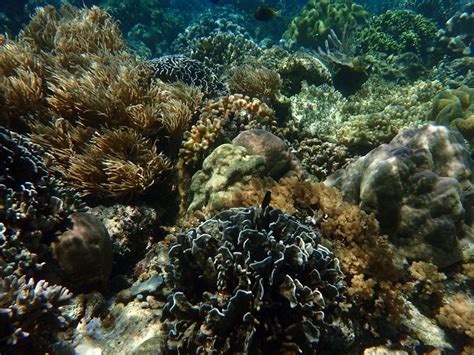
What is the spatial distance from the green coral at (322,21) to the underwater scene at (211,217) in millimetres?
8669

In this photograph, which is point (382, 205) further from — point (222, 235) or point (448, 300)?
point (222, 235)

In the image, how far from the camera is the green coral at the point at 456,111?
21.1 ft

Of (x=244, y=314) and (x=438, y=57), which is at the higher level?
(x=438, y=57)

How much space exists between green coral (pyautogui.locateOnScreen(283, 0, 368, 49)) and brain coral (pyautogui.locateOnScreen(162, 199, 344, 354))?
44.8 feet

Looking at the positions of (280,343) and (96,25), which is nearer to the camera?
(280,343)

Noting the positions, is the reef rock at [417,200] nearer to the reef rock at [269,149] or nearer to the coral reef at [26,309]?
the reef rock at [269,149]

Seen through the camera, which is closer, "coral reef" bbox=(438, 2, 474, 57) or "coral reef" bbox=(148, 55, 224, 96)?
"coral reef" bbox=(148, 55, 224, 96)

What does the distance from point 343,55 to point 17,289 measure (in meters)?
10.3

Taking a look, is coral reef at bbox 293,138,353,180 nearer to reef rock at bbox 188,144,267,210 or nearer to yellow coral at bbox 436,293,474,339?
reef rock at bbox 188,144,267,210

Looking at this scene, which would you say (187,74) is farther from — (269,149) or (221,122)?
(269,149)

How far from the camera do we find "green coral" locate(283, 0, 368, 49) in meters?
14.4

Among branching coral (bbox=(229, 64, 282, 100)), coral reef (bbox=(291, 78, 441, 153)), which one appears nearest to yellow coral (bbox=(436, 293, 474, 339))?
coral reef (bbox=(291, 78, 441, 153))

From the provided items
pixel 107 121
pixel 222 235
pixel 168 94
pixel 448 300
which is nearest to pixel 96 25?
pixel 168 94

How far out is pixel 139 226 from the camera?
438 cm
